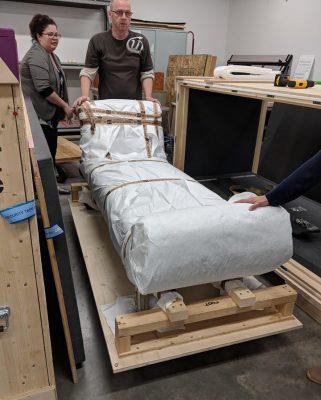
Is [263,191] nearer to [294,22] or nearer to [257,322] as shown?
[257,322]

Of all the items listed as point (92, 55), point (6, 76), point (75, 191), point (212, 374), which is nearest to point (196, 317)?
point (212, 374)

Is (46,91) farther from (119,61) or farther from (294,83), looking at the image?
(294,83)

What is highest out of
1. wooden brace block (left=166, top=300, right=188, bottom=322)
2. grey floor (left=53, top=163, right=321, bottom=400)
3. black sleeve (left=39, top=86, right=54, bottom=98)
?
black sleeve (left=39, top=86, right=54, bottom=98)

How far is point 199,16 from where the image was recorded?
614 centimetres

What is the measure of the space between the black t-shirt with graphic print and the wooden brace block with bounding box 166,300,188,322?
2.09 meters

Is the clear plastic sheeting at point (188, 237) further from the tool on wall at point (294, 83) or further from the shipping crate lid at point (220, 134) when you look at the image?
the shipping crate lid at point (220, 134)

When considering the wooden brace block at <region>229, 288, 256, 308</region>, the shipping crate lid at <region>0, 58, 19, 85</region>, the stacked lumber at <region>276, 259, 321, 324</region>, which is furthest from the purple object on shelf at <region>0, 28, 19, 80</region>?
the stacked lumber at <region>276, 259, 321, 324</region>

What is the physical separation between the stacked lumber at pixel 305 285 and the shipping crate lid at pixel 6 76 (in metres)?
1.69

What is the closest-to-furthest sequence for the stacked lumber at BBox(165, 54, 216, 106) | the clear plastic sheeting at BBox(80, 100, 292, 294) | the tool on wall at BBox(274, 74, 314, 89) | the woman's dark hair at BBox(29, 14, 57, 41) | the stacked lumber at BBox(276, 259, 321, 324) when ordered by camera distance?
the clear plastic sheeting at BBox(80, 100, 292, 294), the stacked lumber at BBox(276, 259, 321, 324), the tool on wall at BBox(274, 74, 314, 89), the woman's dark hair at BBox(29, 14, 57, 41), the stacked lumber at BBox(165, 54, 216, 106)

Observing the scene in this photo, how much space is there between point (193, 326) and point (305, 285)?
0.73 metres

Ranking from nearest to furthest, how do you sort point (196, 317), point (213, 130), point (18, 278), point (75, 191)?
point (18, 278)
point (196, 317)
point (75, 191)
point (213, 130)

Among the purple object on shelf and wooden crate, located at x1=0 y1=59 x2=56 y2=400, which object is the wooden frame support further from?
the purple object on shelf

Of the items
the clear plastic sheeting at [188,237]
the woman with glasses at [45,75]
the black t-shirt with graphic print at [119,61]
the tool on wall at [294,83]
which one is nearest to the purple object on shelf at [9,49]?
the clear plastic sheeting at [188,237]

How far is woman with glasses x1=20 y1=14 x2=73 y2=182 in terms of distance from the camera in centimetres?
259
